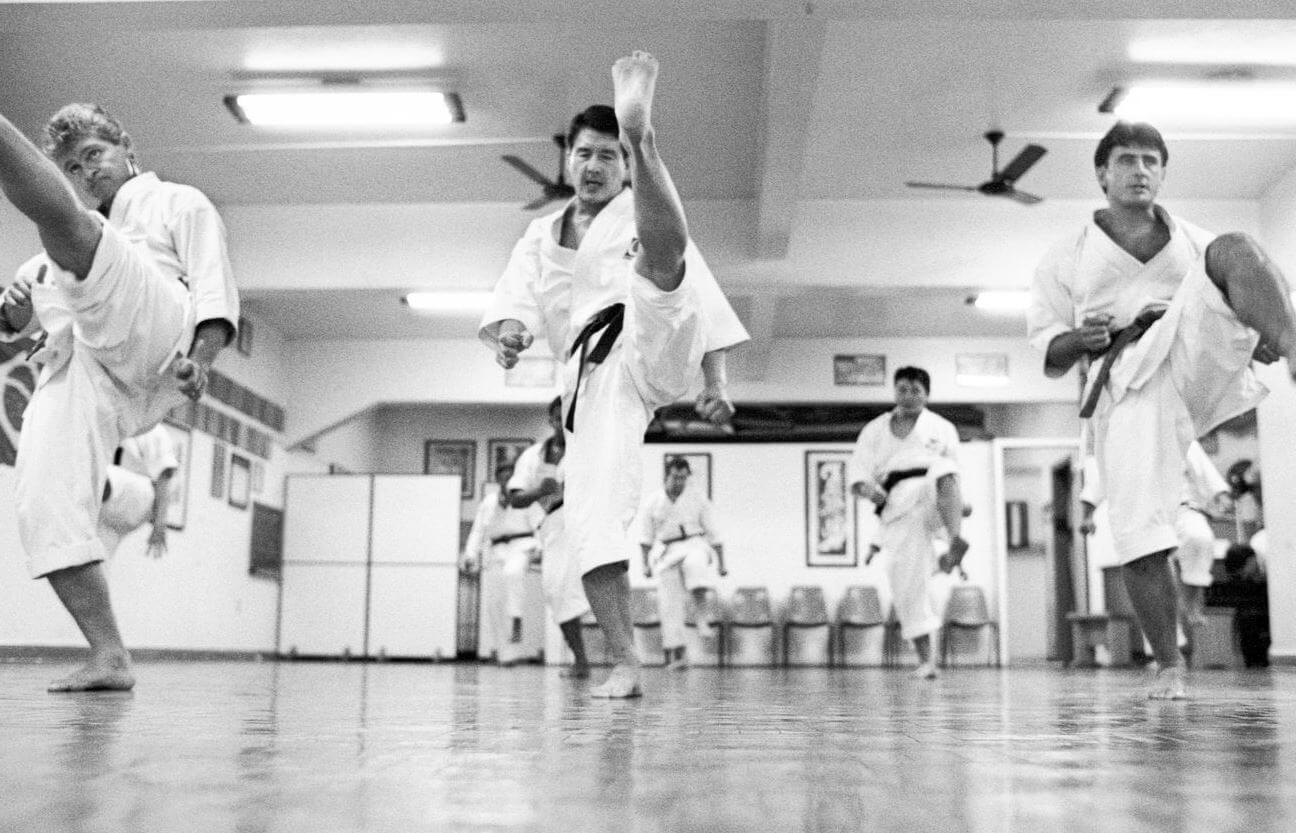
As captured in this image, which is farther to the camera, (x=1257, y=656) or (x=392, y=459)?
(x=392, y=459)

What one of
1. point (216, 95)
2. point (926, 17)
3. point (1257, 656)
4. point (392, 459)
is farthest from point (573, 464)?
point (392, 459)

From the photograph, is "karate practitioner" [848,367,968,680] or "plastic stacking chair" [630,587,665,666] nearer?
"karate practitioner" [848,367,968,680]

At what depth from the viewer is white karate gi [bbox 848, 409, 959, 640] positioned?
6.39 m

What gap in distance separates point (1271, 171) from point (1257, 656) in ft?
12.7

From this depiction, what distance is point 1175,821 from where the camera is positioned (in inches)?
32.5

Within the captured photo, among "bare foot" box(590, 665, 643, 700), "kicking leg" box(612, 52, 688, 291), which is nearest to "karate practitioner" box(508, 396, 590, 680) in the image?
"bare foot" box(590, 665, 643, 700)

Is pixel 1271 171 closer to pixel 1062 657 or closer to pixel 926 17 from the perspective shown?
pixel 926 17

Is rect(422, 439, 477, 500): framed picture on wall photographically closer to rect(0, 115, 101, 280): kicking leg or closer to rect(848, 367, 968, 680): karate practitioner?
rect(848, 367, 968, 680): karate practitioner

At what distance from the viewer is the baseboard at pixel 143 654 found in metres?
7.50

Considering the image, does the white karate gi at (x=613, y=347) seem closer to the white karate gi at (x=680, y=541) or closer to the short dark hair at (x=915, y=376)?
the short dark hair at (x=915, y=376)

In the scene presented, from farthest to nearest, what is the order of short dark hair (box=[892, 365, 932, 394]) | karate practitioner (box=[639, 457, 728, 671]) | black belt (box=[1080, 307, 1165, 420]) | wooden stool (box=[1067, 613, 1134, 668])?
wooden stool (box=[1067, 613, 1134, 668])
karate practitioner (box=[639, 457, 728, 671])
short dark hair (box=[892, 365, 932, 394])
black belt (box=[1080, 307, 1165, 420])

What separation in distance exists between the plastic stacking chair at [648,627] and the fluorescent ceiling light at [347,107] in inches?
226

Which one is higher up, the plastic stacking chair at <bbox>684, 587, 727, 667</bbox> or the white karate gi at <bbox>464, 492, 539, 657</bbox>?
the white karate gi at <bbox>464, 492, 539, 657</bbox>

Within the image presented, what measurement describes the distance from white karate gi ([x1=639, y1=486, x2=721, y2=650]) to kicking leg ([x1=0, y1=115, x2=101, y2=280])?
7.42 metres
